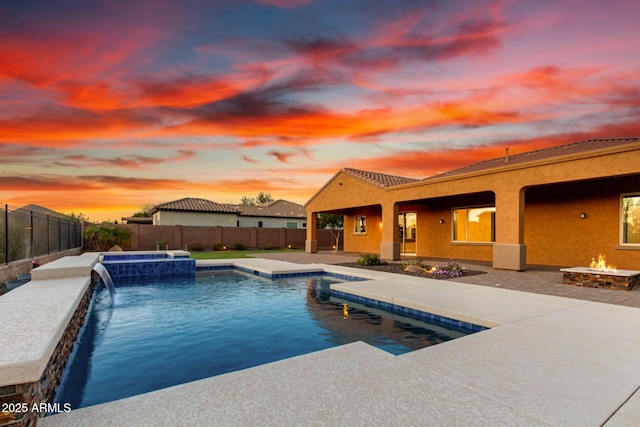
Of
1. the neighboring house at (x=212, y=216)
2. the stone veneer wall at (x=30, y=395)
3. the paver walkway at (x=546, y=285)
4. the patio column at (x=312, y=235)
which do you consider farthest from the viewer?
the neighboring house at (x=212, y=216)

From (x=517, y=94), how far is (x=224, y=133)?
1170 cm

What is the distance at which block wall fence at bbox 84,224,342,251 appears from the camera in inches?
907

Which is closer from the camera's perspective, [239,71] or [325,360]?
[325,360]

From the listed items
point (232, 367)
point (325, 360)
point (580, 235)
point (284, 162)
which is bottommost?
point (232, 367)

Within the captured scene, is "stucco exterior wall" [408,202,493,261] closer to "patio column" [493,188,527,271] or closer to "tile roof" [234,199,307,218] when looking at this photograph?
"patio column" [493,188,527,271]

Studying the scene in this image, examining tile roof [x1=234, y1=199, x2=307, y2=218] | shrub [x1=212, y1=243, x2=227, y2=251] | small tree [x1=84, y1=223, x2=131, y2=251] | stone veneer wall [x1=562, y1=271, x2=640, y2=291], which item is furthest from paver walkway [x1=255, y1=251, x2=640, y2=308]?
tile roof [x1=234, y1=199, x2=307, y2=218]

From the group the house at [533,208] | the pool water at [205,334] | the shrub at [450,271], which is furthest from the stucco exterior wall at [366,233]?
the pool water at [205,334]

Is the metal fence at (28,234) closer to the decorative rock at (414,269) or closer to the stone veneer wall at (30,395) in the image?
the stone veneer wall at (30,395)

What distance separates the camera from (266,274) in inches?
455

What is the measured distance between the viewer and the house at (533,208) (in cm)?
1010

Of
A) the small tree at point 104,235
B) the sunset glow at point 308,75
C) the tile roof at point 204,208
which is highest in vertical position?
the sunset glow at point 308,75

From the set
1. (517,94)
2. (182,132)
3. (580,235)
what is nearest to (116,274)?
(182,132)

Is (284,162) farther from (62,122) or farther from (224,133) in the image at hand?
(62,122)

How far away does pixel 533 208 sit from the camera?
519 inches
